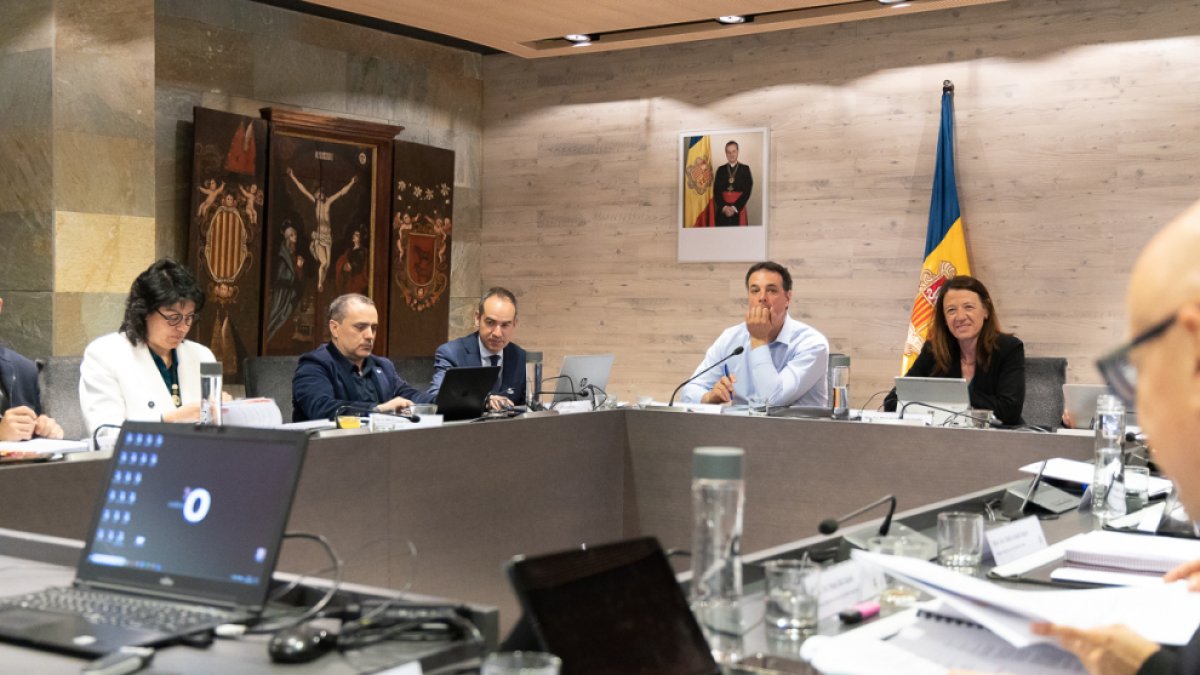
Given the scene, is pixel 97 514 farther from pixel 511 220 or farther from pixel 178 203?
pixel 511 220

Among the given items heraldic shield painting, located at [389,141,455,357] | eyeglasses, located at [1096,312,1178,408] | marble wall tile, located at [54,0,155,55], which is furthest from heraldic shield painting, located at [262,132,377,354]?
eyeglasses, located at [1096,312,1178,408]

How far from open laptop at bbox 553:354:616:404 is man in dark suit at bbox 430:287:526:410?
34 cm

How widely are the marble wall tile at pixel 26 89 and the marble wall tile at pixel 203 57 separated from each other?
896 millimetres

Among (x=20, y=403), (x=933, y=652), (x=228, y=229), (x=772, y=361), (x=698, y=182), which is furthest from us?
(x=698, y=182)

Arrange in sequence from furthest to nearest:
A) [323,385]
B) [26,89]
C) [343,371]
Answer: [26,89] < [343,371] < [323,385]

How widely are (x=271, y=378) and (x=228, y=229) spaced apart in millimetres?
1501

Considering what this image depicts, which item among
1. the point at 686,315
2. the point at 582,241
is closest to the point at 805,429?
the point at 686,315

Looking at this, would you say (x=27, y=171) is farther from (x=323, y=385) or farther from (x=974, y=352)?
(x=974, y=352)

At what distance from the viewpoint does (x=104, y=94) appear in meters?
5.96

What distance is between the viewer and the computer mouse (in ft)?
4.57

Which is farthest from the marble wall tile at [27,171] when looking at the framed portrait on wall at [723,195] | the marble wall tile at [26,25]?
the framed portrait on wall at [723,195]

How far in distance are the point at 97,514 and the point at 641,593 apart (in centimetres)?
90

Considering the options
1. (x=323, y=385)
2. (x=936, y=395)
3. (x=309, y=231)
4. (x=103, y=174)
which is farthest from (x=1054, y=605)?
(x=309, y=231)

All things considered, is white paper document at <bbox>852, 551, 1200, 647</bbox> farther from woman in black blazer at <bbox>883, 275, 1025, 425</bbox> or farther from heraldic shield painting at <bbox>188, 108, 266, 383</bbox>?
heraldic shield painting at <bbox>188, 108, 266, 383</bbox>
